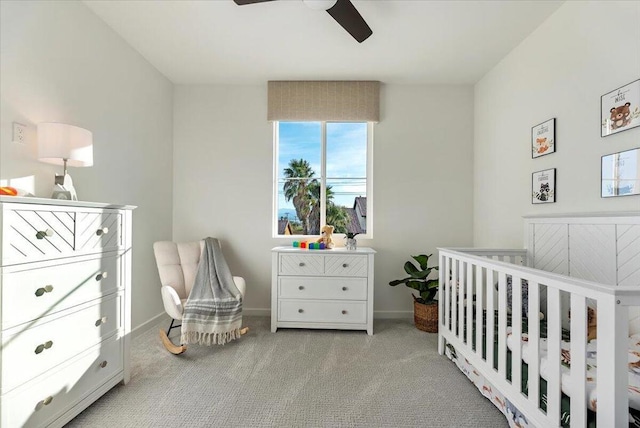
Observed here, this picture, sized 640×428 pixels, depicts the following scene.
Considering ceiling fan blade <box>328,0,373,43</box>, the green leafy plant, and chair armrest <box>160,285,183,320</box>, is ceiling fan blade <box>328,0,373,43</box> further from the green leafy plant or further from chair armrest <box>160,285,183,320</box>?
chair armrest <box>160,285,183,320</box>

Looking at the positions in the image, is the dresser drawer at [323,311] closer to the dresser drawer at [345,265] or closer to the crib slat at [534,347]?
the dresser drawer at [345,265]

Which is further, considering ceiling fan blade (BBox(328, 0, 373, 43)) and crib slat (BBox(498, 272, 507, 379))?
ceiling fan blade (BBox(328, 0, 373, 43))

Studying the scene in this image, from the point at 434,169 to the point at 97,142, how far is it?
9.85 feet

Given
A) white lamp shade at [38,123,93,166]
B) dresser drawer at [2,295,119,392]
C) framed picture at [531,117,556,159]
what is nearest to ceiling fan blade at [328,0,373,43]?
framed picture at [531,117,556,159]

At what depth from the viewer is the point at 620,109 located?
1.55m

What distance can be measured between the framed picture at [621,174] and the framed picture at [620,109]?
14 centimetres

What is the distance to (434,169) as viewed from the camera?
10.1 feet

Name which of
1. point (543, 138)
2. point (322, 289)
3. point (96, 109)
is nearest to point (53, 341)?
point (96, 109)

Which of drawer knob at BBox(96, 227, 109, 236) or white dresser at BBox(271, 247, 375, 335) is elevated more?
drawer knob at BBox(96, 227, 109, 236)

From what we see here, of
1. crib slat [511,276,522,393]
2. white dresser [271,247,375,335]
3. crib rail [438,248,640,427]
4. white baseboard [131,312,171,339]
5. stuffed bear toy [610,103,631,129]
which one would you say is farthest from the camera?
white dresser [271,247,375,335]

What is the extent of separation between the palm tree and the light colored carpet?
135 cm

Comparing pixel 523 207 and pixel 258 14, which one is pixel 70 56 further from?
pixel 523 207

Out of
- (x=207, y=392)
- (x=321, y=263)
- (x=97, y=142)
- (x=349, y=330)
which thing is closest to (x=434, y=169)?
(x=321, y=263)

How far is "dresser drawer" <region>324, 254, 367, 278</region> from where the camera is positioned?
261 centimetres
